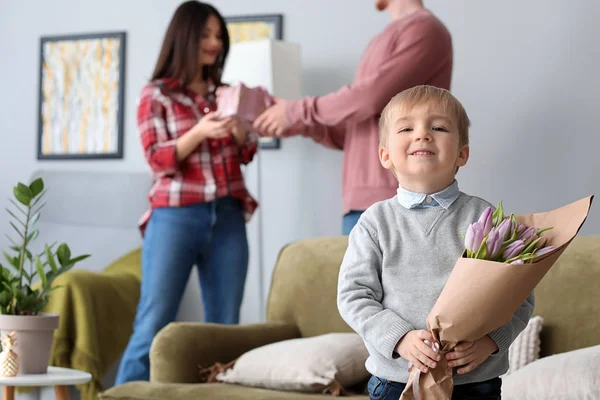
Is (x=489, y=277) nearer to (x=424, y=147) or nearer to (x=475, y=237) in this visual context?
(x=475, y=237)

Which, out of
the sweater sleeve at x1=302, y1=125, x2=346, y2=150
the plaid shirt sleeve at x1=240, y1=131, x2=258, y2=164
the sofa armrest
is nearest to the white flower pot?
the sofa armrest

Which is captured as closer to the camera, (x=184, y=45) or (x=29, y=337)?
(x=29, y=337)

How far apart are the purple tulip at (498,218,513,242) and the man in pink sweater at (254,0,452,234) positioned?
1.37 metres

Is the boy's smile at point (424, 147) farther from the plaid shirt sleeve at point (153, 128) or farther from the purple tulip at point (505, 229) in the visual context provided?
the plaid shirt sleeve at point (153, 128)

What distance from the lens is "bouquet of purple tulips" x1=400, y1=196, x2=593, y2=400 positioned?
1120 millimetres

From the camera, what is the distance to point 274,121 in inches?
111

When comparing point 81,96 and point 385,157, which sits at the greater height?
point 81,96

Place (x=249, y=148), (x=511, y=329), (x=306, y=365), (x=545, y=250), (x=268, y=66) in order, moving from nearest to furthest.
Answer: (x=545, y=250), (x=511, y=329), (x=306, y=365), (x=249, y=148), (x=268, y=66)

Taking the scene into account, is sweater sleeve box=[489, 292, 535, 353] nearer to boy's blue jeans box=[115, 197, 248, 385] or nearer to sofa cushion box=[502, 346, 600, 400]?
sofa cushion box=[502, 346, 600, 400]

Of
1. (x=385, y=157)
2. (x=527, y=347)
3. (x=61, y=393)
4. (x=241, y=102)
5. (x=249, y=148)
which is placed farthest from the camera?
(x=249, y=148)

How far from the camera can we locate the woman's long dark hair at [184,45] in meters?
2.96

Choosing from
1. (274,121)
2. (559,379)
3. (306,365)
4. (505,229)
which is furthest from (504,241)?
(274,121)

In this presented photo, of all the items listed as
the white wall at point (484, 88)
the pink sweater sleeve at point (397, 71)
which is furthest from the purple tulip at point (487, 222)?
the white wall at point (484, 88)

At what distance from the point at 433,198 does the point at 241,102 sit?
5.12 feet
